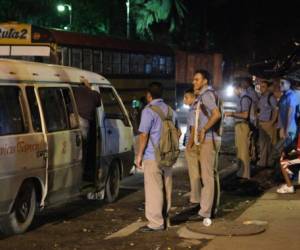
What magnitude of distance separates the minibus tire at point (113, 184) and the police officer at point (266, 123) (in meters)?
4.08

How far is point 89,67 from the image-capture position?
1933cm

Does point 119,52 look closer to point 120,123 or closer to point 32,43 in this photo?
point 32,43

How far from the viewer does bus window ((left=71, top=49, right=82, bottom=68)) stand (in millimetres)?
18291

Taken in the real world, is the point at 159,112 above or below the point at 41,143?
above

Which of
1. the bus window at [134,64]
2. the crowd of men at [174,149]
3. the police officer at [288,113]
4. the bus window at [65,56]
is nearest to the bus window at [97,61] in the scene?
the bus window at [65,56]

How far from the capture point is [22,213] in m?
8.05

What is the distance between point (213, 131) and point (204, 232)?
4.19 feet

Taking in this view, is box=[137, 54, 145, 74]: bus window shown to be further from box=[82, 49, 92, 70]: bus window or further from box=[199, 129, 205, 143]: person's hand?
box=[199, 129, 205, 143]: person's hand

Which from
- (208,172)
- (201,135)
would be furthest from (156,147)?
(208,172)

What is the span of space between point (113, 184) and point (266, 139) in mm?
4381

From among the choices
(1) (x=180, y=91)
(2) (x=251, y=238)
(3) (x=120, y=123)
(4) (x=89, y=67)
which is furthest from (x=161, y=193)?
(1) (x=180, y=91)

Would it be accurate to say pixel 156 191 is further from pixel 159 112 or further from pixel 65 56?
pixel 65 56

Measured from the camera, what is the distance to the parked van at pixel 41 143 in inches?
300

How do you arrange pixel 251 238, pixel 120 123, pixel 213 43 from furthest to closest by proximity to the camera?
1. pixel 213 43
2. pixel 120 123
3. pixel 251 238
